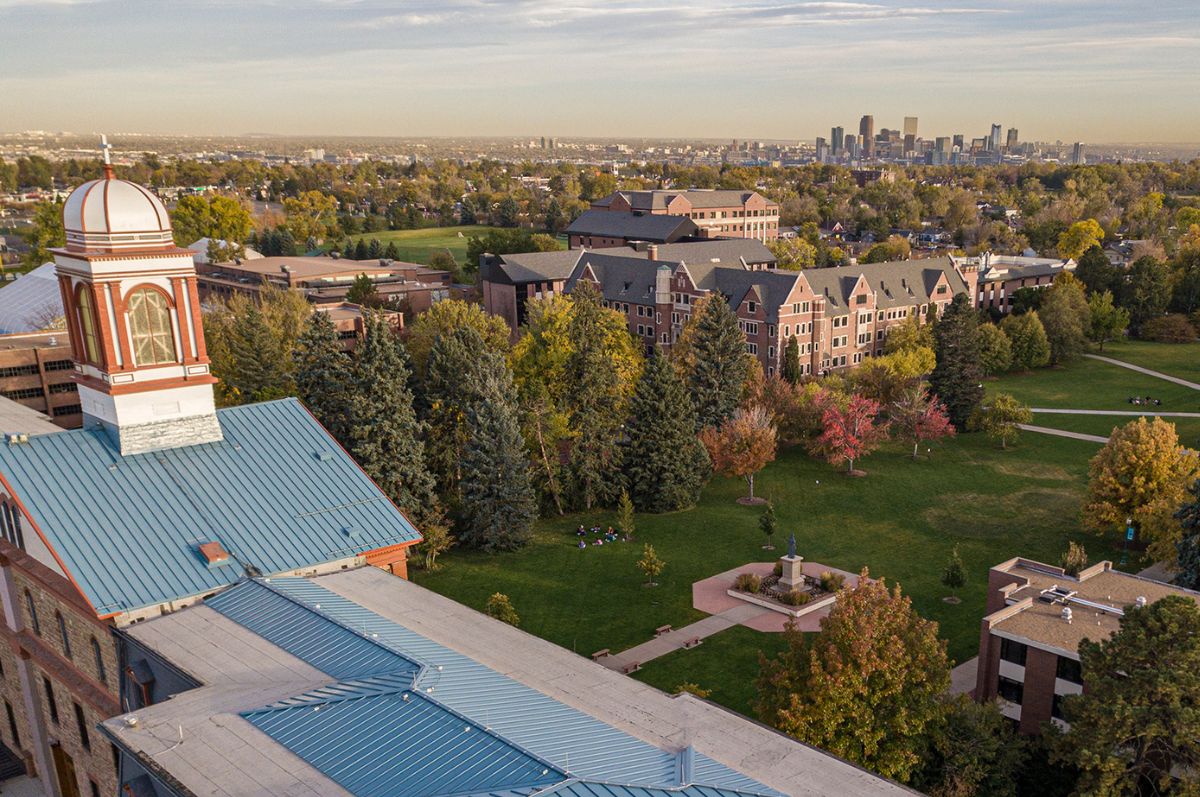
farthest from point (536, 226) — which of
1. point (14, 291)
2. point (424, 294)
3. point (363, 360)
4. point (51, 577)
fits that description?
point (51, 577)

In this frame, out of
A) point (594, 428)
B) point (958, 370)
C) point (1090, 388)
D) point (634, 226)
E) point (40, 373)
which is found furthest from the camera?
point (634, 226)

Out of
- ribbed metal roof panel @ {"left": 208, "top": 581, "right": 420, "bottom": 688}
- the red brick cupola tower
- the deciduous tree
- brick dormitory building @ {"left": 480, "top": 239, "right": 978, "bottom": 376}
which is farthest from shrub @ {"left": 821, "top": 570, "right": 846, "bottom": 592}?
brick dormitory building @ {"left": 480, "top": 239, "right": 978, "bottom": 376}

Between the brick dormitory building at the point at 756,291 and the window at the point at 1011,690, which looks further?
the brick dormitory building at the point at 756,291

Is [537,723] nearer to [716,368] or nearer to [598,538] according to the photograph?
[598,538]

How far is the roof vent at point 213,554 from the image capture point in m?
23.1

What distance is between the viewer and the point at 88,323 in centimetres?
2542

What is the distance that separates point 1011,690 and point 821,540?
1856 centimetres

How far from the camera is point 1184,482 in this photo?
147ft

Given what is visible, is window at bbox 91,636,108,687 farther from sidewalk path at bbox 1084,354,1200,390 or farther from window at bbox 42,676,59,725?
sidewalk path at bbox 1084,354,1200,390

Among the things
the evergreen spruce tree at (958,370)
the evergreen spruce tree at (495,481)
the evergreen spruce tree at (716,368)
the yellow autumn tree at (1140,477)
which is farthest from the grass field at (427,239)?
the yellow autumn tree at (1140,477)

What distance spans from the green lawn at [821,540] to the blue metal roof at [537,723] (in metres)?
20.1

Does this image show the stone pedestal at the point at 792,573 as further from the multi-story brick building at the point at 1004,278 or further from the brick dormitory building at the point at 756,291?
the multi-story brick building at the point at 1004,278

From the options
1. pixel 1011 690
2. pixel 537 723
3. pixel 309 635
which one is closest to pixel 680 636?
pixel 1011 690

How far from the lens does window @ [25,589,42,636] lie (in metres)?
26.0
